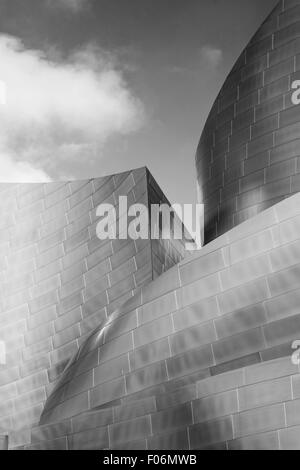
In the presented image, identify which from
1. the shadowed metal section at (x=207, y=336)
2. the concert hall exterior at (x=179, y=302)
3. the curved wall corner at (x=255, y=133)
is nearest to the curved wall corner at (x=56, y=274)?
the concert hall exterior at (x=179, y=302)

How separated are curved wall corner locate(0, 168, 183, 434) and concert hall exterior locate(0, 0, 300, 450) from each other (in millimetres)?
32

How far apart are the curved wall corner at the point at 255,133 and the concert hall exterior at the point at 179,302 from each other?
0.11ft

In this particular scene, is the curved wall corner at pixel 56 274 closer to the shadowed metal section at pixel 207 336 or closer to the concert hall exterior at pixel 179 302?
the concert hall exterior at pixel 179 302

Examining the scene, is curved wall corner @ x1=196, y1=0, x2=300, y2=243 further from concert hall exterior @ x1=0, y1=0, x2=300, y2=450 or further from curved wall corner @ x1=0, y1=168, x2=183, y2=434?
curved wall corner @ x1=0, y1=168, x2=183, y2=434

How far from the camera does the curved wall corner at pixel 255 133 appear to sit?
17.2 m

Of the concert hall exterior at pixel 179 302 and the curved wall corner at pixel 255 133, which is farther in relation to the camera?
the curved wall corner at pixel 255 133

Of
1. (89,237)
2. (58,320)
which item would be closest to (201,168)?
(89,237)

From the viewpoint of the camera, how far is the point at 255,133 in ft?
59.1

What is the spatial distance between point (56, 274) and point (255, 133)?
5.73 m

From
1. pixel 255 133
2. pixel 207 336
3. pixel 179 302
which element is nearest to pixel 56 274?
pixel 255 133

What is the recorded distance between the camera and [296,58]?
18.0 metres

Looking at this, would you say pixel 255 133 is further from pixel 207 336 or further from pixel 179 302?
pixel 207 336
